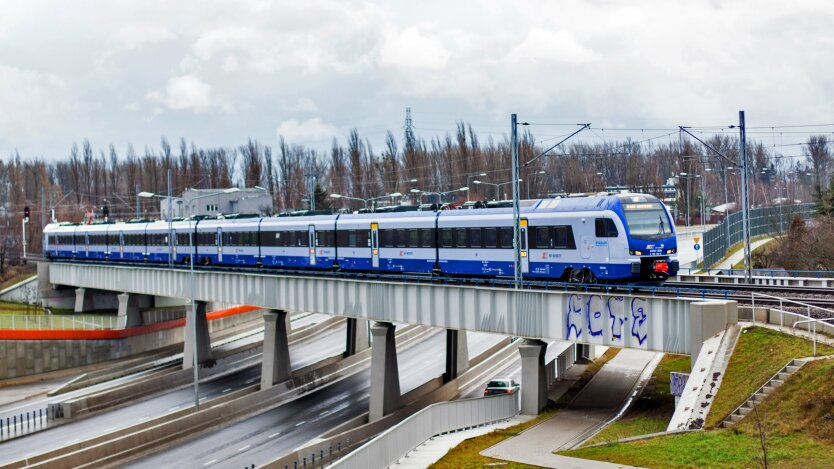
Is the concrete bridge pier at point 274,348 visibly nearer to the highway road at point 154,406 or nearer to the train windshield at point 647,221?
the highway road at point 154,406

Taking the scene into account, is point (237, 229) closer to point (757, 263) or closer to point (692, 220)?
point (757, 263)

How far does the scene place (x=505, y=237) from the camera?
143 feet

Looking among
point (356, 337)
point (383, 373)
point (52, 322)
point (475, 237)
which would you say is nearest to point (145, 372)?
point (52, 322)

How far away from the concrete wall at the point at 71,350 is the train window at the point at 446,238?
4271 centimetres

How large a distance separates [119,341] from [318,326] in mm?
18022

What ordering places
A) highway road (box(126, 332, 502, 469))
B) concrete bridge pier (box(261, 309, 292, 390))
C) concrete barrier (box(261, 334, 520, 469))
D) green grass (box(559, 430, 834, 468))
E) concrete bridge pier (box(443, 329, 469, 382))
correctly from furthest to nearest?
concrete bridge pier (box(443, 329, 469, 382))
concrete bridge pier (box(261, 309, 292, 390))
highway road (box(126, 332, 502, 469))
concrete barrier (box(261, 334, 520, 469))
green grass (box(559, 430, 834, 468))

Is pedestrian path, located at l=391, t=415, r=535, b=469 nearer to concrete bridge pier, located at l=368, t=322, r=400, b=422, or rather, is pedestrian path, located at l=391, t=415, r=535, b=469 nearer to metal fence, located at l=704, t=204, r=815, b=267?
concrete bridge pier, located at l=368, t=322, r=400, b=422

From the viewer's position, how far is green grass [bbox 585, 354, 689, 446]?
3134cm

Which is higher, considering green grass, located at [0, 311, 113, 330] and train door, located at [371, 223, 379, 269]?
train door, located at [371, 223, 379, 269]

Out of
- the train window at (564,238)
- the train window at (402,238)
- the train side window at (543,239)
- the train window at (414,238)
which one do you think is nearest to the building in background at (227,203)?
the train window at (402,238)

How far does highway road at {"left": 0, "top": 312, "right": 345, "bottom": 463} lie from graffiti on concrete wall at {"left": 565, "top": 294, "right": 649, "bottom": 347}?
30548mm

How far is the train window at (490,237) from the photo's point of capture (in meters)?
44.2

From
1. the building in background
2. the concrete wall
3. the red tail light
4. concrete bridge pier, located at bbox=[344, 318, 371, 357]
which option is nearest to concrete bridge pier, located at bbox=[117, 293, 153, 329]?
the concrete wall

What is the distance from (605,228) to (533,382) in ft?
25.0
